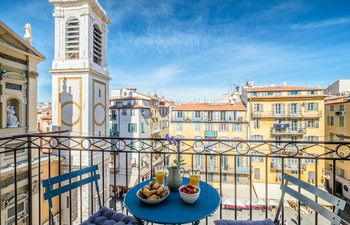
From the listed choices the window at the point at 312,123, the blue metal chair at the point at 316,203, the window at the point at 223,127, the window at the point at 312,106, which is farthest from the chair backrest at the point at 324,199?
the window at the point at 312,106

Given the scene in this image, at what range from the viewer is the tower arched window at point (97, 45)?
38.8 ft

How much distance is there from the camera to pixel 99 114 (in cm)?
1178

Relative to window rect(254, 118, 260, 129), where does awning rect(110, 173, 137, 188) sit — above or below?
below

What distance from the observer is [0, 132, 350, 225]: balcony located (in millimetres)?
2289

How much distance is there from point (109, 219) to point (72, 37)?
11976 millimetres

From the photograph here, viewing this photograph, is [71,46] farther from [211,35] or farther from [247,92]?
[247,92]

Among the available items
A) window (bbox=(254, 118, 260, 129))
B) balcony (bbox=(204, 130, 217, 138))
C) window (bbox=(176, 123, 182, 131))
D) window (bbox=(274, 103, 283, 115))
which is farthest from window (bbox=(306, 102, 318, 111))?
window (bbox=(176, 123, 182, 131))

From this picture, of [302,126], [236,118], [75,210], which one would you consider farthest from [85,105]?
[302,126]

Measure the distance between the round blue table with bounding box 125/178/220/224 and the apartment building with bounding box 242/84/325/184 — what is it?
18617mm

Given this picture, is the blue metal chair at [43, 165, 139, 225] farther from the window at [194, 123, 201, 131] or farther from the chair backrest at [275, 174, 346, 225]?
the window at [194, 123, 201, 131]

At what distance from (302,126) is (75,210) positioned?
66.2 ft

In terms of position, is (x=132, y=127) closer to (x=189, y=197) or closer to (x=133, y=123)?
(x=133, y=123)

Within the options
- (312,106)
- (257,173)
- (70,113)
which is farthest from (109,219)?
(312,106)

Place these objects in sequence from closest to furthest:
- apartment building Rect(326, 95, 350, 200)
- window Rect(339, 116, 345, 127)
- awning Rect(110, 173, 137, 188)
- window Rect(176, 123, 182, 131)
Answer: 1. apartment building Rect(326, 95, 350, 200)
2. window Rect(339, 116, 345, 127)
3. awning Rect(110, 173, 137, 188)
4. window Rect(176, 123, 182, 131)
